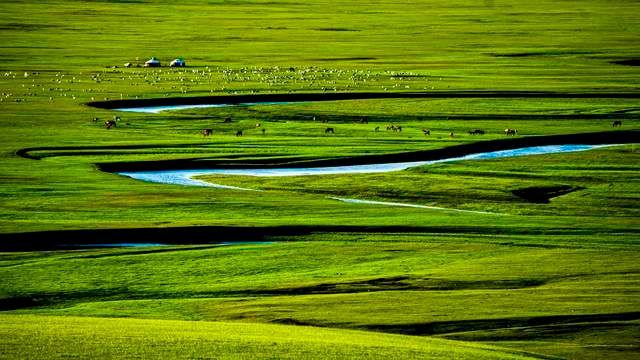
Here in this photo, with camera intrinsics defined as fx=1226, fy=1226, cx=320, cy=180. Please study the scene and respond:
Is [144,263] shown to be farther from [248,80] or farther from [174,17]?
[174,17]

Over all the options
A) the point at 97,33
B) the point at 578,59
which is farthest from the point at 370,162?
the point at 97,33

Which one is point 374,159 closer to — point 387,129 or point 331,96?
point 387,129

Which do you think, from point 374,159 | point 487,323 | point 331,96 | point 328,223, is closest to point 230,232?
point 328,223

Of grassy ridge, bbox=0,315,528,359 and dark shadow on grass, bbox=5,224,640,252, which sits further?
dark shadow on grass, bbox=5,224,640,252

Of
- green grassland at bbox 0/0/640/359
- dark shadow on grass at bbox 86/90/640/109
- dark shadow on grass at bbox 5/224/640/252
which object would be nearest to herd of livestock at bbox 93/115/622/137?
green grassland at bbox 0/0/640/359

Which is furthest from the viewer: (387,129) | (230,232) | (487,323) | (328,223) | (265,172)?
(387,129)

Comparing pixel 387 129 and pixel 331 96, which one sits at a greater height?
pixel 331 96

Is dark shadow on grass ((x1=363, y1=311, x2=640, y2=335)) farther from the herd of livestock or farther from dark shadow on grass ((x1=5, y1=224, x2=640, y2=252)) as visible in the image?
the herd of livestock

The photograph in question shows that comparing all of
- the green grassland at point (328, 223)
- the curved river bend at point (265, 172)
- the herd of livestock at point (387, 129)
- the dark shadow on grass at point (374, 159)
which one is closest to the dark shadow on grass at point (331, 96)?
the green grassland at point (328, 223)
